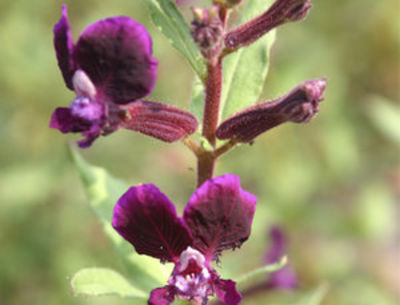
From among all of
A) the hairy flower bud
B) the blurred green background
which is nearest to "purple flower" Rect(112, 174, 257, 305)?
the hairy flower bud

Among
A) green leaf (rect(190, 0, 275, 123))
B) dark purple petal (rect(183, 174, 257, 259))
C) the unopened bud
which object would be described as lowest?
dark purple petal (rect(183, 174, 257, 259))

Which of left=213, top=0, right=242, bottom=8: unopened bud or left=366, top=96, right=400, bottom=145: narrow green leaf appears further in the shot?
left=366, top=96, right=400, bottom=145: narrow green leaf

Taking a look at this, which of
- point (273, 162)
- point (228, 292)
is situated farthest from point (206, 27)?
point (273, 162)

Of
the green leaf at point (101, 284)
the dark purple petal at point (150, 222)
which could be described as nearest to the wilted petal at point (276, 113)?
the dark purple petal at point (150, 222)

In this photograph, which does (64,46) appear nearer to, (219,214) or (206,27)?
(206,27)

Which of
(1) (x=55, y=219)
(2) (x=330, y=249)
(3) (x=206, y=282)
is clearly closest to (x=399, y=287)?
(2) (x=330, y=249)

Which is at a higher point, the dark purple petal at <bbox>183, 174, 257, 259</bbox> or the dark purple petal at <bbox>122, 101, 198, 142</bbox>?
the dark purple petal at <bbox>122, 101, 198, 142</bbox>

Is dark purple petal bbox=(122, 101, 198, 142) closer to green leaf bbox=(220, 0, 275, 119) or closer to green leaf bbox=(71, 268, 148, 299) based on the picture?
green leaf bbox=(220, 0, 275, 119)
